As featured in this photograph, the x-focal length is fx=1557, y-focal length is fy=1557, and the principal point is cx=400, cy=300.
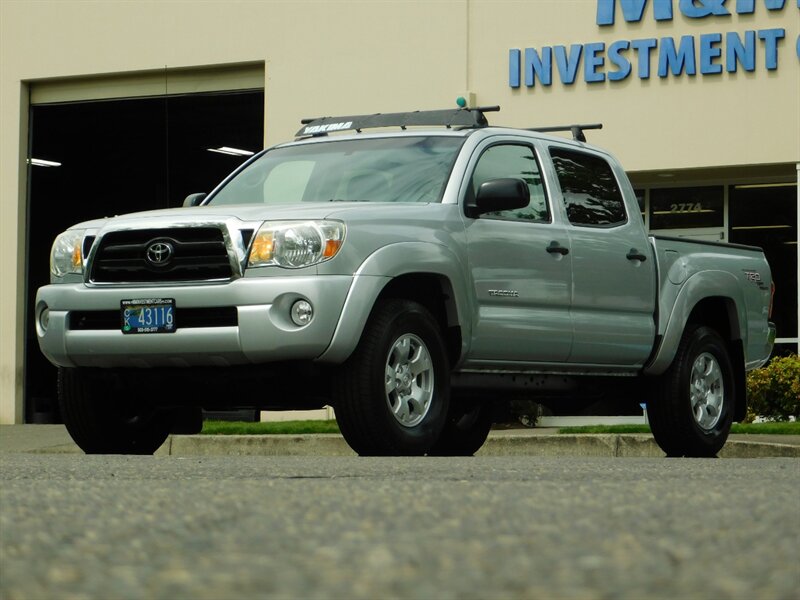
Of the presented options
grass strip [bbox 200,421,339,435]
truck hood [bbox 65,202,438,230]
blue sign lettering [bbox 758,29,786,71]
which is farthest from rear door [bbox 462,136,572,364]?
blue sign lettering [bbox 758,29,786,71]

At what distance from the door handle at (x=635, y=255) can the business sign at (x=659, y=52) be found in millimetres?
8281

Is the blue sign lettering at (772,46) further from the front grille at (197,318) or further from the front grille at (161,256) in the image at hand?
the front grille at (197,318)

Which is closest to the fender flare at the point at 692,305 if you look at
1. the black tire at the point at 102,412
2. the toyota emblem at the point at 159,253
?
the black tire at the point at 102,412

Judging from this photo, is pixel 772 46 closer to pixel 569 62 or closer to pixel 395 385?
pixel 569 62

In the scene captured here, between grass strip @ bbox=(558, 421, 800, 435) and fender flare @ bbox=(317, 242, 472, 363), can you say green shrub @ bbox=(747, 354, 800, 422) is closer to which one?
grass strip @ bbox=(558, 421, 800, 435)

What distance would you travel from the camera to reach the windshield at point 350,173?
8812 millimetres

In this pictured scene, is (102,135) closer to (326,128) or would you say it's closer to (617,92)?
(617,92)

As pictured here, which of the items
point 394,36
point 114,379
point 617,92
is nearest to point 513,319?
point 114,379

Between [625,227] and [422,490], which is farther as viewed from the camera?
[625,227]

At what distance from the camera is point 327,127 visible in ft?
32.7

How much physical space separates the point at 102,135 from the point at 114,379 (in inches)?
523

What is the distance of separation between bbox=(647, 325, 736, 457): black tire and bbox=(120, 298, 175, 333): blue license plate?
344 centimetres

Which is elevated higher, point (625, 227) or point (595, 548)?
point (625, 227)

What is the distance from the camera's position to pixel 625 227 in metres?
9.88
